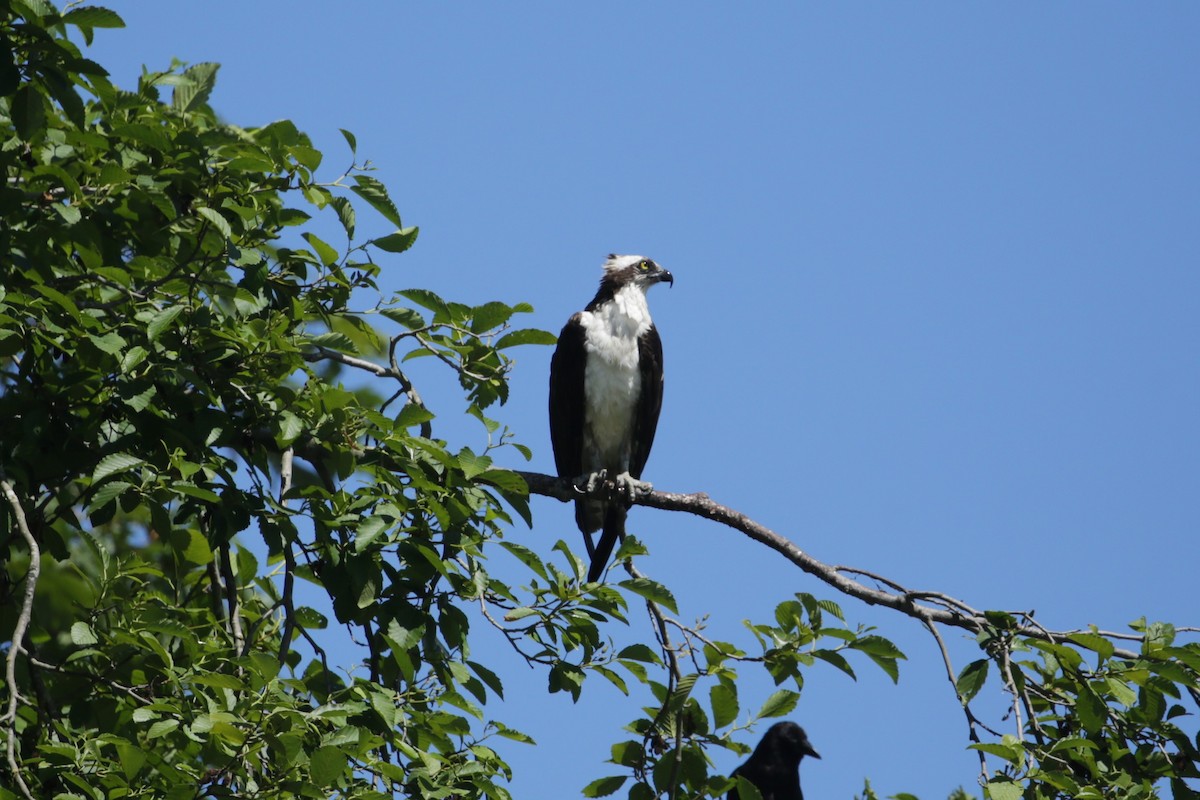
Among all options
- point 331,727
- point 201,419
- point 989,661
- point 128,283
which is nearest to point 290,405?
point 201,419

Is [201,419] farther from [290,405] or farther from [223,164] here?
[223,164]

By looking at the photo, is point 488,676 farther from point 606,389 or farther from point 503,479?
point 606,389

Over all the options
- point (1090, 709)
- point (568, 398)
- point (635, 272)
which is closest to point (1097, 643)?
point (1090, 709)

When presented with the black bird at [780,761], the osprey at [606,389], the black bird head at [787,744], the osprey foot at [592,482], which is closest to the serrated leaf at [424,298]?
the osprey foot at [592,482]

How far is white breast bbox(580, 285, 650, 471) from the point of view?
6699mm

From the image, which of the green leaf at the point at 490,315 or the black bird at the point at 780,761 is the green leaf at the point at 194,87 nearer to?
the green leaf at the point at 490,315

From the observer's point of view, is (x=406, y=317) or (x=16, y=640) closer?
(x=16, y=640)

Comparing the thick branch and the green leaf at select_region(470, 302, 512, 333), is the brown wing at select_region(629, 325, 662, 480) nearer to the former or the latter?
the thick branch

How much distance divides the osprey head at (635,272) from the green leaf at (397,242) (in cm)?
315

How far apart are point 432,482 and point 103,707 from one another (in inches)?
54.0

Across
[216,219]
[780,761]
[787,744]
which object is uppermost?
[787,744]

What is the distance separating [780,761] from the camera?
6.84 meters

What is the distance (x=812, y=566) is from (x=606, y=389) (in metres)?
2.26

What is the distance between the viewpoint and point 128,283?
381 centimetres
